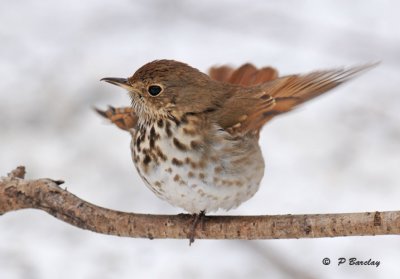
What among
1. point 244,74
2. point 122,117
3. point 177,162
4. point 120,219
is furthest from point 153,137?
point 244,74

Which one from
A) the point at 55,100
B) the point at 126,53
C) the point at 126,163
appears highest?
the point at 126,53

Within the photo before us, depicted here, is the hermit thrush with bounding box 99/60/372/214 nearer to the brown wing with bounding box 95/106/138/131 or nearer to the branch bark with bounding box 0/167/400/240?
the branch bark with bounding box 0/167/400/240

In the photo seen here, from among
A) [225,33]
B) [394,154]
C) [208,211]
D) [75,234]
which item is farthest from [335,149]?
[208,211]

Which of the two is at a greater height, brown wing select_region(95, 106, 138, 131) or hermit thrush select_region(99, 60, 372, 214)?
brown wing select_region(95, 106, 138, 131)

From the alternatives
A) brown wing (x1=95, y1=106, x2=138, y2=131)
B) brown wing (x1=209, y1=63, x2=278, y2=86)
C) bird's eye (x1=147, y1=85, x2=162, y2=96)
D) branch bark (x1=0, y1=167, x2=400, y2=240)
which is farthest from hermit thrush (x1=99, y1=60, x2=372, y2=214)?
brown wing (x1=209, y1=63, x2=278, y2=86)

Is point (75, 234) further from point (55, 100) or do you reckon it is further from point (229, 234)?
point (229, 234)

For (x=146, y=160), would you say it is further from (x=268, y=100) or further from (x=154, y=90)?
(x=268, y=100)
